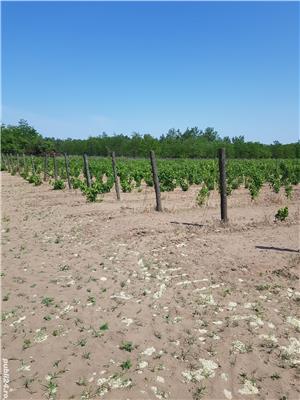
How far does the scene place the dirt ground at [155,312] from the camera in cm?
350

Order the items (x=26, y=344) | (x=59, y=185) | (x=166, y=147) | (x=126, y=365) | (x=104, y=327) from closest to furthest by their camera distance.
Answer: (x=126, y=365)
(x=26, y=344)
(x=104, y=327)
(x=59, y=185)
(x=166, y=147)

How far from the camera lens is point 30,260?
725 cm

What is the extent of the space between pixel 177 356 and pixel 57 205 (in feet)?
35.8

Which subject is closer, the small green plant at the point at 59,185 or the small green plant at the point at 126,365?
the small green plant at the point at 126,365

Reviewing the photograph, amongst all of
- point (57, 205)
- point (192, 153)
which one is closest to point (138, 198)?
point (57, 205)

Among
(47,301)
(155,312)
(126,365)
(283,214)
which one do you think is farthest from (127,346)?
(283,214)

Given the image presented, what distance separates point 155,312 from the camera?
4789mm

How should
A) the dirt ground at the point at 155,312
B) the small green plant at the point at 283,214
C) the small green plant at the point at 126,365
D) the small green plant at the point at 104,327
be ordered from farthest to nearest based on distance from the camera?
1. the small green plant at the point at 283,214
2. the small green plant at the point at 104,327
3. the small green plant at the point at 126,365
4. the dirt ground at the point at 155,312

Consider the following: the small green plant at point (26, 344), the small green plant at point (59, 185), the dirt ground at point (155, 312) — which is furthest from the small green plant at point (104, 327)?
the small green plant at point (59, 185)

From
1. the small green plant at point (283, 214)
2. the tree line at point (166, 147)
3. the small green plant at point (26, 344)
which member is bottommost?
the small green plant at point (26, 344)

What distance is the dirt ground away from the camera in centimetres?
350

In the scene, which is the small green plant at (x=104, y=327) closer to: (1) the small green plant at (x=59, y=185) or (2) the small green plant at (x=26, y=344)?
(2) the small green plant at (x=26, y=344)

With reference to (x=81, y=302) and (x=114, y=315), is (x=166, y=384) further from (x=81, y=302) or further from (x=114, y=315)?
(x=81, y=302)

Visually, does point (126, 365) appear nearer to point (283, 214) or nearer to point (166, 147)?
point (283, 214)
